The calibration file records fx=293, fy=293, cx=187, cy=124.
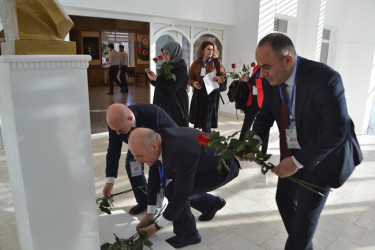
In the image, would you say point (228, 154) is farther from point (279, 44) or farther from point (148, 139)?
point (279, 44)

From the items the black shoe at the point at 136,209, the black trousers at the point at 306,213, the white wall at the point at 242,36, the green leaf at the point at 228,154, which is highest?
the white wall at the point at 242,36

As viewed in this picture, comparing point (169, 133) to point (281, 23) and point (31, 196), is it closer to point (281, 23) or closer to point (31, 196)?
point (31, 196)

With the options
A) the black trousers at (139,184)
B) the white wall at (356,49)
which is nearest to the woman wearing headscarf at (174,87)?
the black trousers at (139,184)

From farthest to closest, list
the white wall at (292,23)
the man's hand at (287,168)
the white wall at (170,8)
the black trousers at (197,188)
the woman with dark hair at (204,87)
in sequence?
the white wall at (292,23), the white wall at (170,8), the woman with dark hair at (204,87), the black trousers at (197,188), the man's hand at (287,168)

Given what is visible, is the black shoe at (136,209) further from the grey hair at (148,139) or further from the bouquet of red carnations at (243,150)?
the bouquet of red carnations at (243,150)

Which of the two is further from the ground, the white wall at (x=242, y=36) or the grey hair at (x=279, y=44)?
the white wall at (x=242, y=36)

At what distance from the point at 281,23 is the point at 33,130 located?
6.88m

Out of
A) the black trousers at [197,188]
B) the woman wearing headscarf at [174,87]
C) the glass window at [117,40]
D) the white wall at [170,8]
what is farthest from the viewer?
the glass window at [117,40]

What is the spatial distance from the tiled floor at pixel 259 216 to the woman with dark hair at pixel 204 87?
86 centimetres

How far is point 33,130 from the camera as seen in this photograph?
115 centimetres

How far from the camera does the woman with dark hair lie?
3971 millimetres

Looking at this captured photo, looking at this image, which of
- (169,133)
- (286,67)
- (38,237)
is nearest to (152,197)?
(169,133)

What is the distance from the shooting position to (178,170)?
1698 mm

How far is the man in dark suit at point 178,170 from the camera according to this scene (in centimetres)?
160
